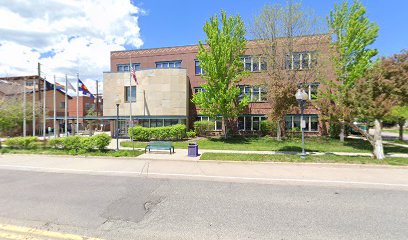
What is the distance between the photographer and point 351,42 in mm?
18562

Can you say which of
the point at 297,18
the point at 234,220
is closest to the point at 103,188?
the point at 234,220

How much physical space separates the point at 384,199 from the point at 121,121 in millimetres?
24684

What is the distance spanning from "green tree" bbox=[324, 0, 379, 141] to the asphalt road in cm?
1439

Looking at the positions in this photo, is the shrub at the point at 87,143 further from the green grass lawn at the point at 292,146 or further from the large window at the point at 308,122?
the large window at the point at 308,122

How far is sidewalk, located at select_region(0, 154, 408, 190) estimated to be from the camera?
27.0ft

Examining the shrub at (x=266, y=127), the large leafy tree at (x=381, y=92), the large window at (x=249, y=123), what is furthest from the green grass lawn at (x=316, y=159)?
the large window at (x=249, y=123)

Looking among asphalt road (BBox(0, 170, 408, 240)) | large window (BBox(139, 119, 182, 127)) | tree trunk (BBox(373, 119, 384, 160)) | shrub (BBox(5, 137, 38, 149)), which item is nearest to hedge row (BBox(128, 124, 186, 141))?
large window (BBox(139, 119, 182, 127))

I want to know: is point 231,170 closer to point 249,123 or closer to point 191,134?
point 191,134

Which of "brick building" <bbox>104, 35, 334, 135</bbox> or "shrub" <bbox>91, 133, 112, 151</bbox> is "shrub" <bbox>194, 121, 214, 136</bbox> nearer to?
"brick building" <bbox>104, 35, 334, 135</bbox>

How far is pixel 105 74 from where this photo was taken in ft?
84.0

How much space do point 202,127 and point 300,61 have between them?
12268mm

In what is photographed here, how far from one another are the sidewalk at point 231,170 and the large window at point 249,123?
15473 mm

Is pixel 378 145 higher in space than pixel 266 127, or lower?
lower

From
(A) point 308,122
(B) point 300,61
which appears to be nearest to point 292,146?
(B) point 300,61
